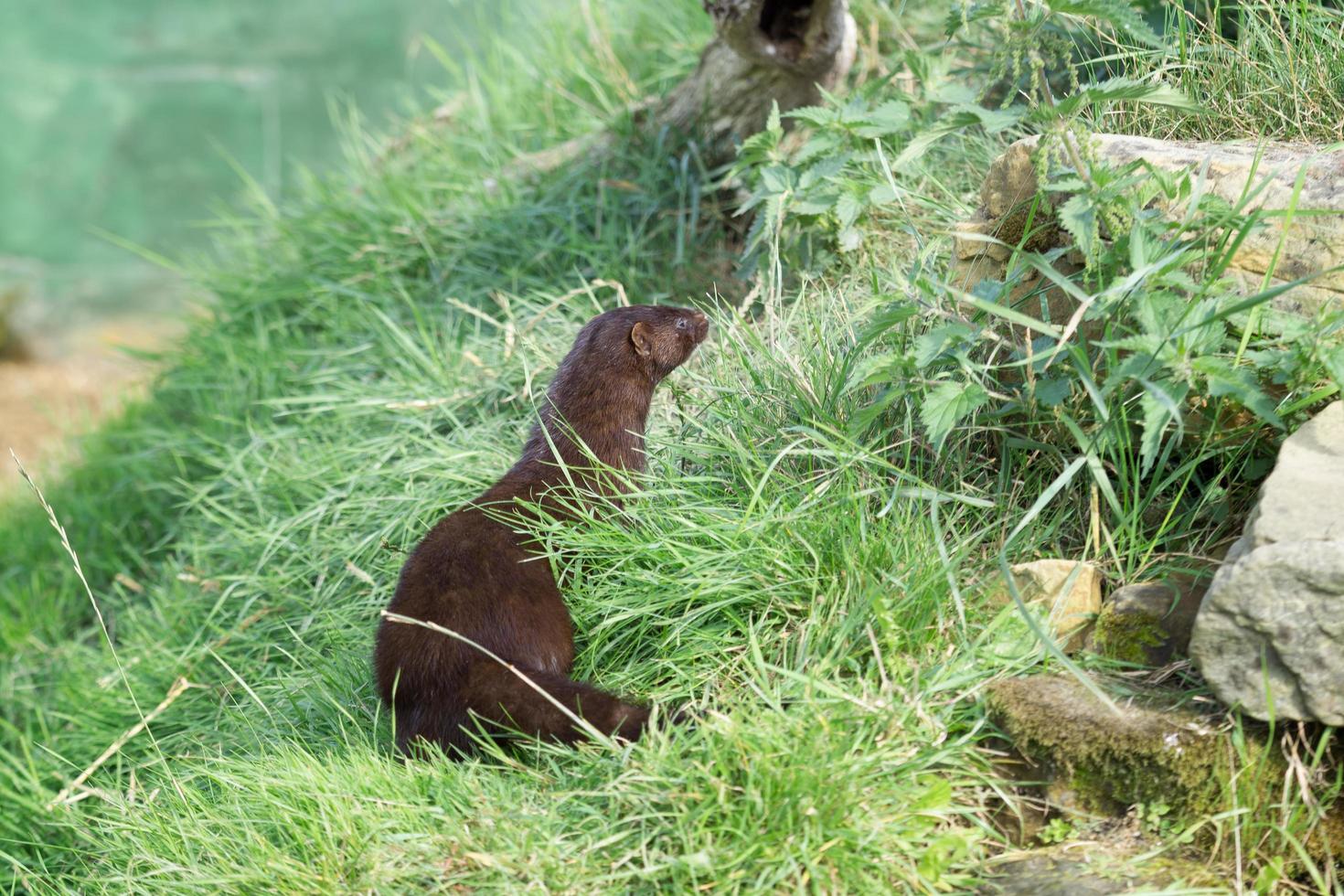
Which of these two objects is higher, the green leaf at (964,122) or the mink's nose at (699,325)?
the green leaf at (964,122)

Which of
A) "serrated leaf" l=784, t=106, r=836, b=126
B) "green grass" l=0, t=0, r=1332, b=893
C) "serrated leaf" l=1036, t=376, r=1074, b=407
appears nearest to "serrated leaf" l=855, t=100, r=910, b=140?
"serrated leaf" l=784, t=106, r=836, b=126

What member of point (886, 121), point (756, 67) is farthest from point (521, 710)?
point (756, 67)

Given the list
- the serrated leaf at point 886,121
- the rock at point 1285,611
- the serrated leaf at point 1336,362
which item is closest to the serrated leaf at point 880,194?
the serrated leaf at point 886,121

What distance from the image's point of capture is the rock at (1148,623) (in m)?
2.45

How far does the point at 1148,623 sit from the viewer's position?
247 centimetres

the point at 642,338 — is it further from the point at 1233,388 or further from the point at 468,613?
the point at 1233,388

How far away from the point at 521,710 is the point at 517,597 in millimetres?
299

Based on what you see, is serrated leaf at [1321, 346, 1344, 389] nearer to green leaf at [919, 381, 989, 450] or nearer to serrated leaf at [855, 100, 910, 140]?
green leaf at [919, 381, 989, 450]

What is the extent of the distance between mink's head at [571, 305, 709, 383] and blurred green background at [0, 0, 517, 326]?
239 inches

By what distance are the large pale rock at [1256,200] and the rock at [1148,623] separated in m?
0.65

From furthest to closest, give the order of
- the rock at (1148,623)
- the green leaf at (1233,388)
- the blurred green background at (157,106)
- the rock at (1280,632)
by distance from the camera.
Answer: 1. the blurred green background at (157,106)
2. the rock at (1148,623)
3. the green leaf at (1233,388)
4. the rock at (1280,632)

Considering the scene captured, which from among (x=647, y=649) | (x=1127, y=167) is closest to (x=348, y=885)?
(x=647, y=649)

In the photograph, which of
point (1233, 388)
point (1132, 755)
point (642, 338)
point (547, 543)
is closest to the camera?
point (1132, 755)

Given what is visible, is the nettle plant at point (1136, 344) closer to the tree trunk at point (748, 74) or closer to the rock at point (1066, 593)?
the rock at point (1066, 593)
